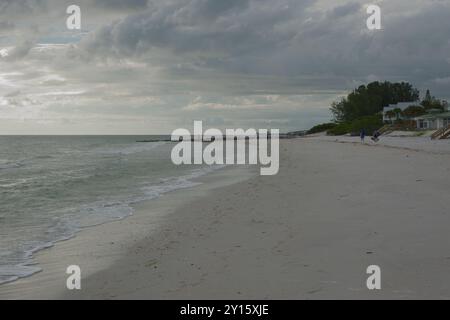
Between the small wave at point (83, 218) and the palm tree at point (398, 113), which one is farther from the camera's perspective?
the palm tree at point (398, 113)

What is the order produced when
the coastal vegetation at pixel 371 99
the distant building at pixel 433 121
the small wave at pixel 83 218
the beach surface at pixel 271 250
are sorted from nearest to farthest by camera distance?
the beach surface at pixel 271 250 < the small wave at pixel 83 218 < the distant building at pixel 433 121 < the coastal vegetation at pixel 371 99

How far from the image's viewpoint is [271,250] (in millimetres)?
8422

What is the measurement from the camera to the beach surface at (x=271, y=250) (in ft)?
21.5

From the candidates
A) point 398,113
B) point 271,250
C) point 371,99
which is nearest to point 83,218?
point 271,250

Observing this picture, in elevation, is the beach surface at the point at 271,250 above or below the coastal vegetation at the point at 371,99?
below

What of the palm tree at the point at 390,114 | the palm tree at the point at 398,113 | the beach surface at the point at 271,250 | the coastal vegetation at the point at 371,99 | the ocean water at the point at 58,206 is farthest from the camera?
the coastal vegetation at the point at 371,99

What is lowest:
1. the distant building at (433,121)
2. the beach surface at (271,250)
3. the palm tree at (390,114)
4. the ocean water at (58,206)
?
the ocean water at (58,206)

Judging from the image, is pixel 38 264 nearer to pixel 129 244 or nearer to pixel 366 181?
pixel 129 244

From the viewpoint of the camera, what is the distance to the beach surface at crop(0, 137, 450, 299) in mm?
Result: 6539

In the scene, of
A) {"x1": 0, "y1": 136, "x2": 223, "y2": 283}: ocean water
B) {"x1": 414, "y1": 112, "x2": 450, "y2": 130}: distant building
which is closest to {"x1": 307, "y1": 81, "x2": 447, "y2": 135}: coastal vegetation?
{"x1": 414, "y1": 112, "x2": 450, "y2": 130}: distant building

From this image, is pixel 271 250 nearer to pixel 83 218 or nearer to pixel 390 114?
pixel 83 218

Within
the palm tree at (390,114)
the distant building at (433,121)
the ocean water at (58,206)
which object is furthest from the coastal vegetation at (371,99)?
the ocean water at (58,206)

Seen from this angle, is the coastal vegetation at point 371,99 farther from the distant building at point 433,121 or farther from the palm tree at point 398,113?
the distant building at point 433,121
